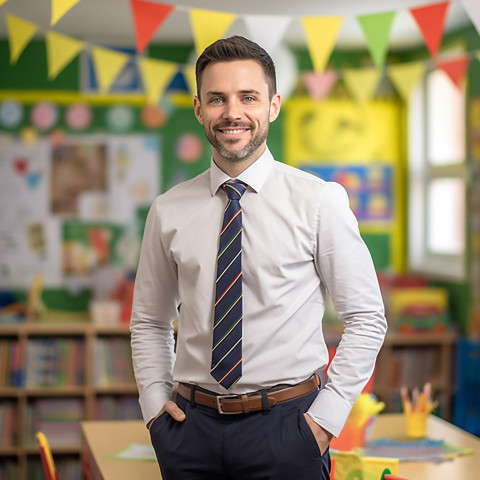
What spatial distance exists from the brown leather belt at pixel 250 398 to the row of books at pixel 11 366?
9.74ft

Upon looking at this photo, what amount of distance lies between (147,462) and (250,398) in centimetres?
78

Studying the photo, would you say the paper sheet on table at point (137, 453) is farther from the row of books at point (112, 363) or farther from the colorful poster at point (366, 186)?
the colorful poster at point (366, 186)

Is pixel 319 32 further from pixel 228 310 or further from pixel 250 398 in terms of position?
pixel 250 398

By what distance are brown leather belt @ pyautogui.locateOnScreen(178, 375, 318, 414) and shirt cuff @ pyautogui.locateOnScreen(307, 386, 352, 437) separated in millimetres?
37

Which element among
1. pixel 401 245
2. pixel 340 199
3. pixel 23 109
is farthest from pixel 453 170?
pixel 340 199

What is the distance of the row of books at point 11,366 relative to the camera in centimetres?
450

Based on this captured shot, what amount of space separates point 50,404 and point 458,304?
2.38 m

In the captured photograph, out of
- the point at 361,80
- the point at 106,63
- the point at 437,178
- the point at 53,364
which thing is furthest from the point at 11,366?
the point at 437,178

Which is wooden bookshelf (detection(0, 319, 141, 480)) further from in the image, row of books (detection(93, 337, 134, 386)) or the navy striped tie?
the navy striped tie

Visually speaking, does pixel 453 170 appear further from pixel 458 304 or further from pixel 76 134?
pixel 76 134

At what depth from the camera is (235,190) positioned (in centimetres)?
181

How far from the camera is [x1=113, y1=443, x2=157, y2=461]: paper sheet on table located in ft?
7.76

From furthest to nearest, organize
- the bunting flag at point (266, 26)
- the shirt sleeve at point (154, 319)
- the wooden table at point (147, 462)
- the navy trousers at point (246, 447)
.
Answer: the bunting flag at point (266, 26), the wooden table at point (147, 462), the shirt sleeve at point (154, 319), the navy trousers at point (246, 447)

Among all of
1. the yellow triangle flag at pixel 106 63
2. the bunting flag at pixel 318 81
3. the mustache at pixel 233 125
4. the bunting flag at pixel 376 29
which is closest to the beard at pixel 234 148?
the mustache at pixel 233 125
